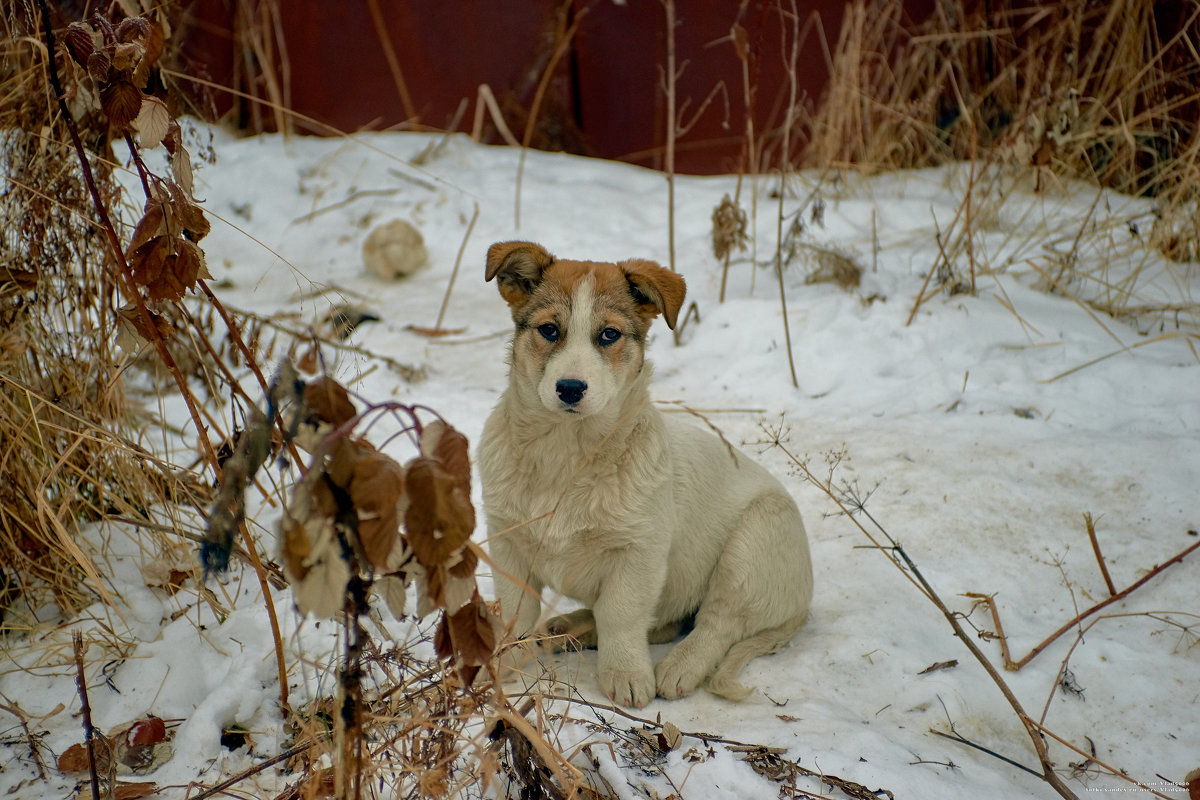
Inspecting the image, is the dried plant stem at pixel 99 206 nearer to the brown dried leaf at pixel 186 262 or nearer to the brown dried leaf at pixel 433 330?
the brown dried leaf at pixel 186 262

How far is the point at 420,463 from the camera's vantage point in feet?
5.10

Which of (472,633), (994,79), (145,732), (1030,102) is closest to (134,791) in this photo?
(145,732)

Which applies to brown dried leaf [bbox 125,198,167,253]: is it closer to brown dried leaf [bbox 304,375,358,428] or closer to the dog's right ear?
brown dried leaf [bbox 304,375,358,428]

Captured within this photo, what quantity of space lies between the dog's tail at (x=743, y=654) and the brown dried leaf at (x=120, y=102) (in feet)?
8.23

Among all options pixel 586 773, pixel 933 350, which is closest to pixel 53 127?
pixel 586 773

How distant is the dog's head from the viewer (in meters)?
3.08

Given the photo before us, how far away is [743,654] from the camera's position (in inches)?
134

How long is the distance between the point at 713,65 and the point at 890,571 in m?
5.43

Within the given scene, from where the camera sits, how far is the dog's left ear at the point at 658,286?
325cm

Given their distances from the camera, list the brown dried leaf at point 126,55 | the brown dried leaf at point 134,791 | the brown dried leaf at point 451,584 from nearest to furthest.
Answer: the brown dried leaf at point 451,584, the brown dried leaf at point 126,55, the brown dried leaf at point 134,791

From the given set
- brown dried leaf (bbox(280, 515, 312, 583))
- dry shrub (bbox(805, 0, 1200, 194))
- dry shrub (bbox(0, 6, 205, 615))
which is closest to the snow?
dry shrub (bbox(0, 6, 205, 615))

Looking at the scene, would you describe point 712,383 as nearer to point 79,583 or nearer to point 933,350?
point 933,350

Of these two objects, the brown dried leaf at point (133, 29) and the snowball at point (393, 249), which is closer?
the brown dried leaf at point (133, 29)

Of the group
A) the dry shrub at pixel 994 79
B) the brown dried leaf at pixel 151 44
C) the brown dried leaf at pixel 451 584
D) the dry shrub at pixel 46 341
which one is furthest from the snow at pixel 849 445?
the brown dried leaf at pixel 451 584
